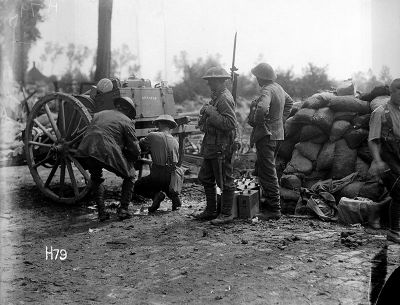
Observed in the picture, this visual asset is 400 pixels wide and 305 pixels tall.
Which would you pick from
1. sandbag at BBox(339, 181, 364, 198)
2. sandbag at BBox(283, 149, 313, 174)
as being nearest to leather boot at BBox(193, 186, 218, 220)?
sandbag at BBox(283, 149, 313, 174)

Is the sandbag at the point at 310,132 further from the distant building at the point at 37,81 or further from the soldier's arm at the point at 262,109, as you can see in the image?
the distant building at the point at 37,81

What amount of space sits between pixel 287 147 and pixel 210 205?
7.31ft

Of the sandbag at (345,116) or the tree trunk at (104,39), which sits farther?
the tree trunk at (104,39)

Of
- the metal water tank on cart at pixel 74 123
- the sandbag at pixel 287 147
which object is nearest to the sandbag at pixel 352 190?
the sandbag at pixel 287 147

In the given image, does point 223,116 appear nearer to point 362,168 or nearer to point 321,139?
point 321,139

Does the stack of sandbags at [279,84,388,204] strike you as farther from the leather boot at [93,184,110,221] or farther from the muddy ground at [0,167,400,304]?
the leather boot at [93,184,110,221]

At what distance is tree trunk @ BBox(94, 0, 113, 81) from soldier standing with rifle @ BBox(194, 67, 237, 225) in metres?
6.59

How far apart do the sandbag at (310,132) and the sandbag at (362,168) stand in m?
0.74

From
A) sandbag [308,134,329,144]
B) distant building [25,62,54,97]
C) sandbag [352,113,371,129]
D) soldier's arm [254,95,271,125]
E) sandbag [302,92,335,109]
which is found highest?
distant building [25,62,54,97]

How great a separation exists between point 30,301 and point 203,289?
4.47 ft

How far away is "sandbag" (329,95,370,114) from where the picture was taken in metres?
6.78

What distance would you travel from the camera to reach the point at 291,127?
24.2 ft

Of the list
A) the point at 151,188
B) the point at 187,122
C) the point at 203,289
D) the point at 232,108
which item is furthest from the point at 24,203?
the point at 203,289

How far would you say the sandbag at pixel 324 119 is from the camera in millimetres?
6859
